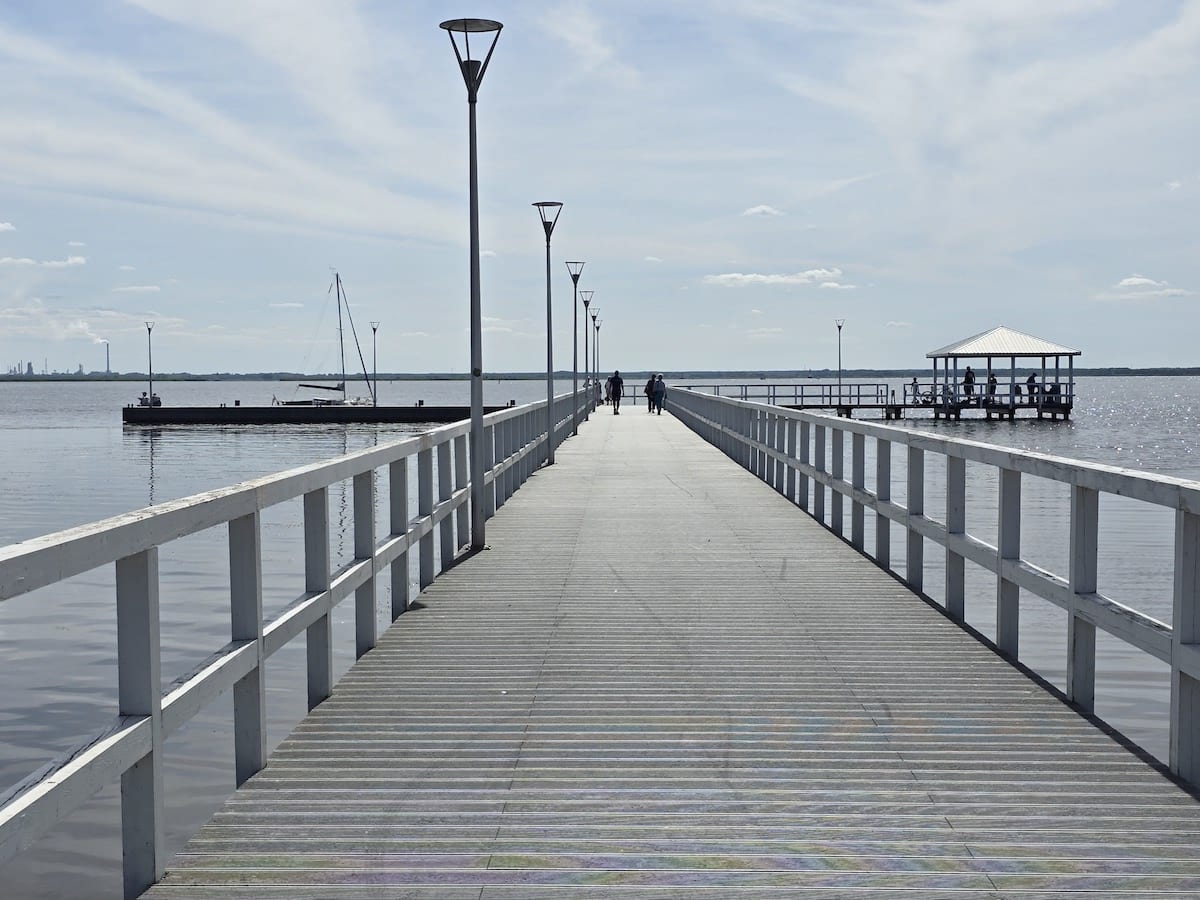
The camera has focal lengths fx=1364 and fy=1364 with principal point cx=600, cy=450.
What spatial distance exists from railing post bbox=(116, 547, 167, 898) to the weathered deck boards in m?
0.12

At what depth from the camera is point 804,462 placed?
586 inches

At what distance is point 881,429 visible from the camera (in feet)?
34.1

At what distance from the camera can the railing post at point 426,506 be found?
9330 millimetres

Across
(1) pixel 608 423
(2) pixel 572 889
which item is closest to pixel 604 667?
(2) pixel 572 889

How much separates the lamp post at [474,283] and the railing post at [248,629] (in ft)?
21.1

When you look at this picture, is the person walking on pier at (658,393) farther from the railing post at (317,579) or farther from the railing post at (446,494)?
the railing post at (317,579)

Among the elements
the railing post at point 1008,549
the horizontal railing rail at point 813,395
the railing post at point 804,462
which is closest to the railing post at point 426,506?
the railing post at point 1008,549

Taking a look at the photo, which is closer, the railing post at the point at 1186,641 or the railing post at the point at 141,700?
the railing post at the point at 141,700

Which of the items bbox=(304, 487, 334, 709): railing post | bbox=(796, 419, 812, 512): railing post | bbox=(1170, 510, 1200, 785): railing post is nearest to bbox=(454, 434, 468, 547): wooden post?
bbox=(796, 419, 812, 512): railing post

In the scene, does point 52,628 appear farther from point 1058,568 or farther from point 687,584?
point 1058,568

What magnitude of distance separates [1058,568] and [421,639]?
12.7 meters

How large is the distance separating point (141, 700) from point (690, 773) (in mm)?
2146

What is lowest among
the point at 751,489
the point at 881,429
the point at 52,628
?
the point at 52,628

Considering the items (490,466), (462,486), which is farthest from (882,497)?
(490,466)
